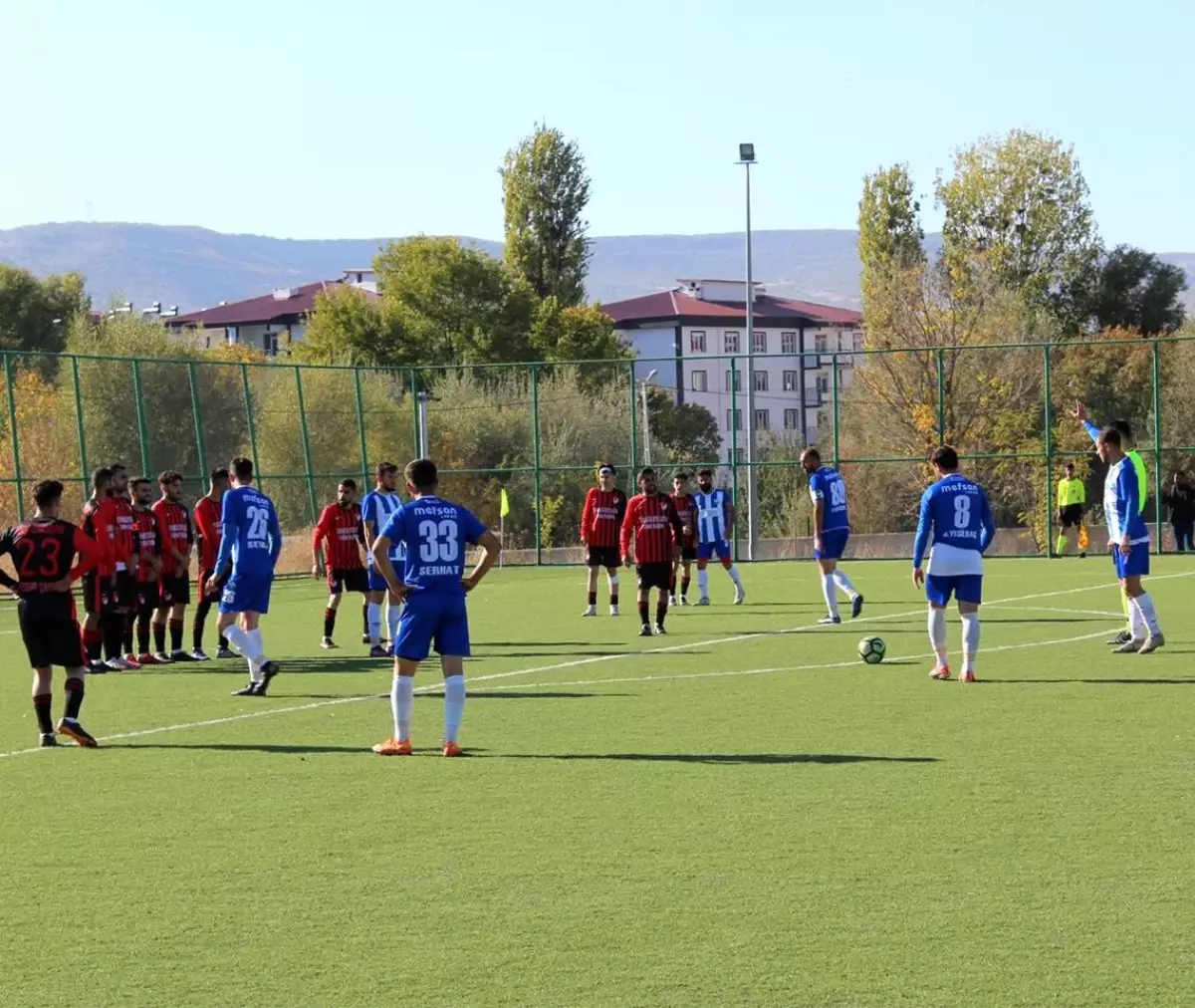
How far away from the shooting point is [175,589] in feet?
63.0

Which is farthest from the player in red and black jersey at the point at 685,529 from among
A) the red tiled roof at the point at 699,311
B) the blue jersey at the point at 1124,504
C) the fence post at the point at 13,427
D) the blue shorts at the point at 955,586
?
the red tiled roof at the point at 699,311

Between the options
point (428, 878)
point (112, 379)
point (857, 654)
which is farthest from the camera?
point (112, 379)

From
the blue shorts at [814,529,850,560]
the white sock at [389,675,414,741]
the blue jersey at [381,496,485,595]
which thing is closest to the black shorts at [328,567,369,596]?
the blue shorts at [814,529,850,560]

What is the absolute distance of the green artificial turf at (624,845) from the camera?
632 centimetres

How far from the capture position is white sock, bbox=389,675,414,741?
11.4 m

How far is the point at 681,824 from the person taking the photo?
9.02 meters

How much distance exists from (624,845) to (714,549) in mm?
18571

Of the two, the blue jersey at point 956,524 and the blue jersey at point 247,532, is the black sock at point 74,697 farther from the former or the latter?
the blue jersey at point 956,524

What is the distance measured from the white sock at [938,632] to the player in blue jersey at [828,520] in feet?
18.6

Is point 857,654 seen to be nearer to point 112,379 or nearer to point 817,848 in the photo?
point 817,848

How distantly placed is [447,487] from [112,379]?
10.1 m

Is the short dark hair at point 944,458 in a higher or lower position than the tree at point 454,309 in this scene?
lower

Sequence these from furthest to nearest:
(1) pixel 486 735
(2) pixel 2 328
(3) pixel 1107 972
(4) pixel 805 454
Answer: (2) pixel 2 328, (4) pixel 805 454, (1) pixel 486 735, (3) pixel 1107 972

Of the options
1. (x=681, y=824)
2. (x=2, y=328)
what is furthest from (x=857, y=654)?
(x=2, y=328)
